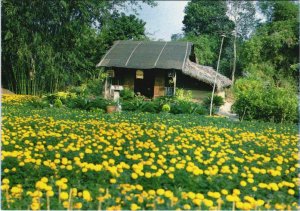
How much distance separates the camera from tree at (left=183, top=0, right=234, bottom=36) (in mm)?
29062

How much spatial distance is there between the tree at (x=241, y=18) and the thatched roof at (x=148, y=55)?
8840 mm

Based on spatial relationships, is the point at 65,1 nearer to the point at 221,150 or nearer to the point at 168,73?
the point at 168,73

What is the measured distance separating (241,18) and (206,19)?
385 cm

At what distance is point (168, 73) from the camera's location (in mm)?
19000

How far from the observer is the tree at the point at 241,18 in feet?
87.0

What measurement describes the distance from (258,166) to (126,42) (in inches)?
688

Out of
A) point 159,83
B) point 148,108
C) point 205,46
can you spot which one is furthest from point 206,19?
point 148,108

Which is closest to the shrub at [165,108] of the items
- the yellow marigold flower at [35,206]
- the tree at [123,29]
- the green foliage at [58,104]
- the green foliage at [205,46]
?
the green foliage at [58,104]

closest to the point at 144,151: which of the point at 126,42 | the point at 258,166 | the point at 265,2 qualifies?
the point at 258,166

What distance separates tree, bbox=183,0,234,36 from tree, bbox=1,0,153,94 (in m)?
13.2

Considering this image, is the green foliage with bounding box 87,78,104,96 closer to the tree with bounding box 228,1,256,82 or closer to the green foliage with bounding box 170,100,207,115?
the green foliage with bounding box 170,100,207,115

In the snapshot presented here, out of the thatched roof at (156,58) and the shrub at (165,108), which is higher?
the thatched roof at (156,58)

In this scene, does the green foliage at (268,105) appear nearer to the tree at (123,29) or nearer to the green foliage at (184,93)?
the green foliage at (184,93)

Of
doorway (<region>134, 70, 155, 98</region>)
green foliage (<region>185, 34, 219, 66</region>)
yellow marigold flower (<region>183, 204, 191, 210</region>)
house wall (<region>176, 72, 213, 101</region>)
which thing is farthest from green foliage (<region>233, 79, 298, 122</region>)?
green foliage (<region>185, 34, 219, 66</region>)
